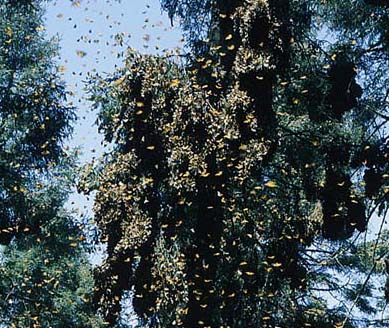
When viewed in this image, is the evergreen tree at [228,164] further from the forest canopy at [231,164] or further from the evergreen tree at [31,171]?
the evergreen tree at [31,171]

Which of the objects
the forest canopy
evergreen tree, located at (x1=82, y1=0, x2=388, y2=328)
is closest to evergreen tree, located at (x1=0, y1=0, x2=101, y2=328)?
the forest canopy

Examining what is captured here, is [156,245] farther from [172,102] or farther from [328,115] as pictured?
[328,115]

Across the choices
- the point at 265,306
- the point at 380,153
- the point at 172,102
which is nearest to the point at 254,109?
the point at 172,102

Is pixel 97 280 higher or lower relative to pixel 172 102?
lower

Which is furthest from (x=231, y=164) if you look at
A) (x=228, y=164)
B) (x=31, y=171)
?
(x=31, y=171)

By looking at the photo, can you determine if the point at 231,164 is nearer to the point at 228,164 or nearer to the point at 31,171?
the point at 228,164

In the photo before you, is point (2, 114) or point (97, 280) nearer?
point (97, 280)

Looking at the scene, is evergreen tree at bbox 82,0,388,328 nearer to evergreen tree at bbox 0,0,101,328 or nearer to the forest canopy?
the forest canopy
